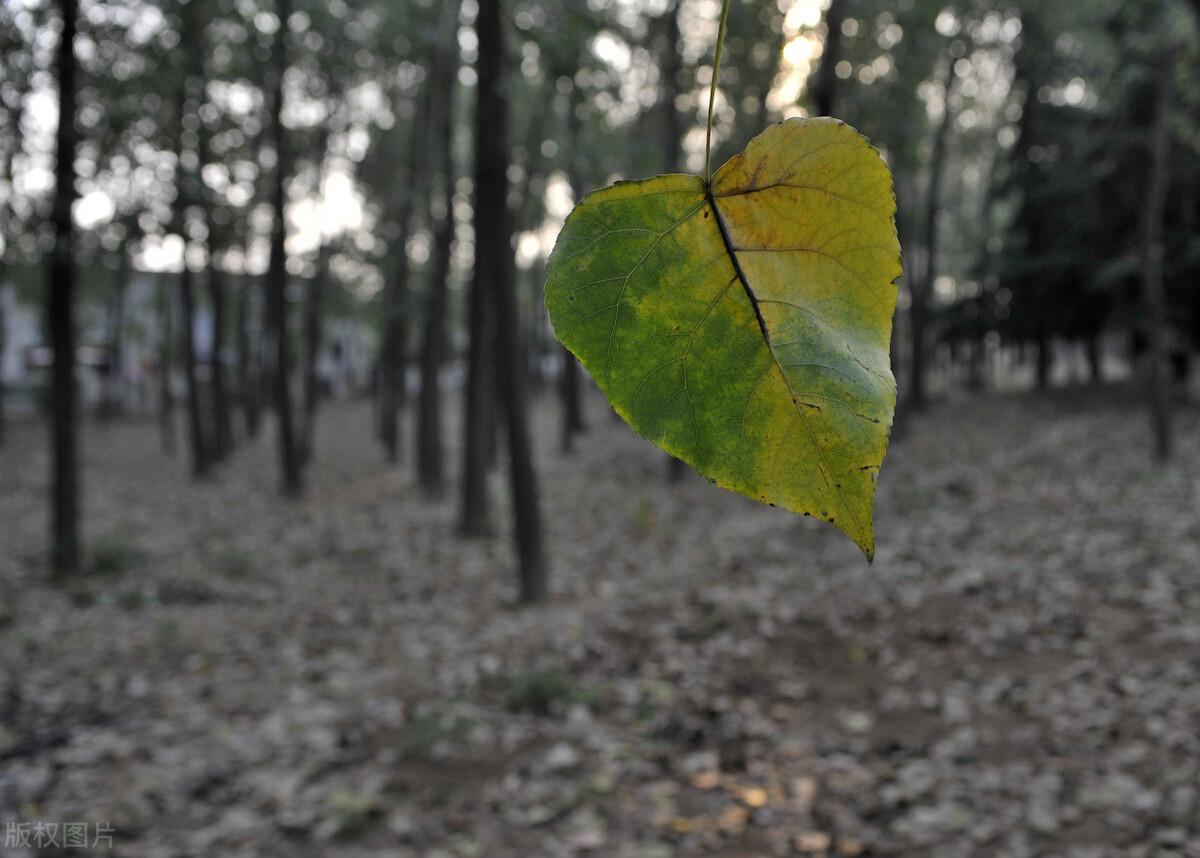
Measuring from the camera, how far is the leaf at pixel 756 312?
13.9 inches

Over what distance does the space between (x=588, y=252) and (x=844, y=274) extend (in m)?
0.11

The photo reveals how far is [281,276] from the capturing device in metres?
14.1

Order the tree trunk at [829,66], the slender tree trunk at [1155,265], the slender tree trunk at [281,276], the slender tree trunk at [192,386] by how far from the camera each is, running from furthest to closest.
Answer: the slender tree trunk at [192,386] < the slender tree trunk at [281,276] < the slender tree trunk at [1155,265] < the tree trunk at [829,66]

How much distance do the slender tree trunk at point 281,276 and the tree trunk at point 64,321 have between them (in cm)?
481

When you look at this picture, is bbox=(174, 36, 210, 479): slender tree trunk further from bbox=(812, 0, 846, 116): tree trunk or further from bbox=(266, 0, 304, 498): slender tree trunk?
bbox=(812, 0, 846, 116): tree trunk

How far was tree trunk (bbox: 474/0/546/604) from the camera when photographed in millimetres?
7617

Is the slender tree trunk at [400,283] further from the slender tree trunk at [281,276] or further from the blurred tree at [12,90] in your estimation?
the blurred tree at [12,90]

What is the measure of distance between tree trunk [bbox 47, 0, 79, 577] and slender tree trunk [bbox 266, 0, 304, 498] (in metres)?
4.81

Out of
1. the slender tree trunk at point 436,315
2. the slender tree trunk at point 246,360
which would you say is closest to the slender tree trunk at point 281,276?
the slender tree trunk at point 436,315

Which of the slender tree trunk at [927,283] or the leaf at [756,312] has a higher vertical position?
the slender tree trunk at [927,283]

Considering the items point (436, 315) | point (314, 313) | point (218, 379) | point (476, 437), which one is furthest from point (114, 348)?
point (476, 437)

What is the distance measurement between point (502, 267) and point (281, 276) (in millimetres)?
7924

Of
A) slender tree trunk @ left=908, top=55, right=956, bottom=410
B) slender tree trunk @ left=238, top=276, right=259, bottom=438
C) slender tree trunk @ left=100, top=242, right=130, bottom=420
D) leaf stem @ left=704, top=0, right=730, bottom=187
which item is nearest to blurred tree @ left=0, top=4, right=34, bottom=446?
leaf stem @ left=704, top=0, right=730, bottom=187

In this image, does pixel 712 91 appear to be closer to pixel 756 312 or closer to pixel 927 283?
pixel 756 312
